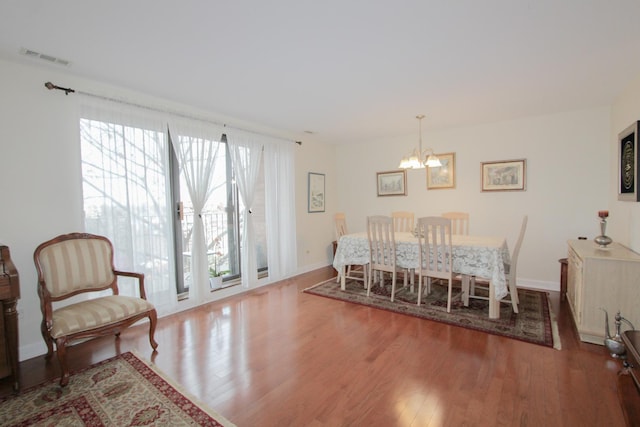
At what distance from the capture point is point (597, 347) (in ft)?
8.59

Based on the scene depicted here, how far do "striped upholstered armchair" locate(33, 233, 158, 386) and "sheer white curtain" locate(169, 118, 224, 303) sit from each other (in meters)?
0.96

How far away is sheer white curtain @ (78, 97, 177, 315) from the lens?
118 inches

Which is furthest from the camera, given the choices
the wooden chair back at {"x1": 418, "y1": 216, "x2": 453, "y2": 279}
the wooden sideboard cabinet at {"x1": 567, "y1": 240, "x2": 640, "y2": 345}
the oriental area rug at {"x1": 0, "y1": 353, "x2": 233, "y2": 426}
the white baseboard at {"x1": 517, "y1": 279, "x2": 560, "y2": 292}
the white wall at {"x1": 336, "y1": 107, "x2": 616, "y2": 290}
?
the white baseboard at {"x1": 517, "y1": 279, "x2": 560, "y2": 292}

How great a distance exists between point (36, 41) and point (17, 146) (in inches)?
35.7

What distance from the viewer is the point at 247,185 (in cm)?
448

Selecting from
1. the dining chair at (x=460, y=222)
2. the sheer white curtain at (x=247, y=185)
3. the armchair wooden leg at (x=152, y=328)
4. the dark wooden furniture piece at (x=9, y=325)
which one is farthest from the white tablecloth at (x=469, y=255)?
the dark wooden furniture piece at (x=9, y=325)

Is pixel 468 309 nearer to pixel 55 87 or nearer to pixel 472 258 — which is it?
pixel 472 258

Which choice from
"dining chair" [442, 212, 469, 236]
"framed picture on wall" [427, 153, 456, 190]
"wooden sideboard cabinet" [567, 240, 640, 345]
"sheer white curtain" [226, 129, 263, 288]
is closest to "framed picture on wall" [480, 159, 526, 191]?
"framed picture on wall" [427, 153, 456, 190]

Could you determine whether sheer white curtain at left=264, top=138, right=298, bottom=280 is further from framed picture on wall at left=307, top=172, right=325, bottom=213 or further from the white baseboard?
the white baseboard

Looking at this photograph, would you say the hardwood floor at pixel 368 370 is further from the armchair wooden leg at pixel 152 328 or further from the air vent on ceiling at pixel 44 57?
the air vent on ceiling at pixel 44 57

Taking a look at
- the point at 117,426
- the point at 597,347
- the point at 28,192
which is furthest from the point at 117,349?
the point at 597,347

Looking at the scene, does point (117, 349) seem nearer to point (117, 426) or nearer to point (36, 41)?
point (117, 426)

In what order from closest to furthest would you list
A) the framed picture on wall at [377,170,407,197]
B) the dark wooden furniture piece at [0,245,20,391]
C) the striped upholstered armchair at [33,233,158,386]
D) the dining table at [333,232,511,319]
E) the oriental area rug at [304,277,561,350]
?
the dark wooden furniture piece at [0,245,20,391] < the striped upholstered armchair at [33,233,158,386] < the oriental area rug at [304,277,561,350] < the dining table at [333,232,511,319] < the framed picture on wall at [377,170,407,197]

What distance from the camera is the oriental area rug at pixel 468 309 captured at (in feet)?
9.64
